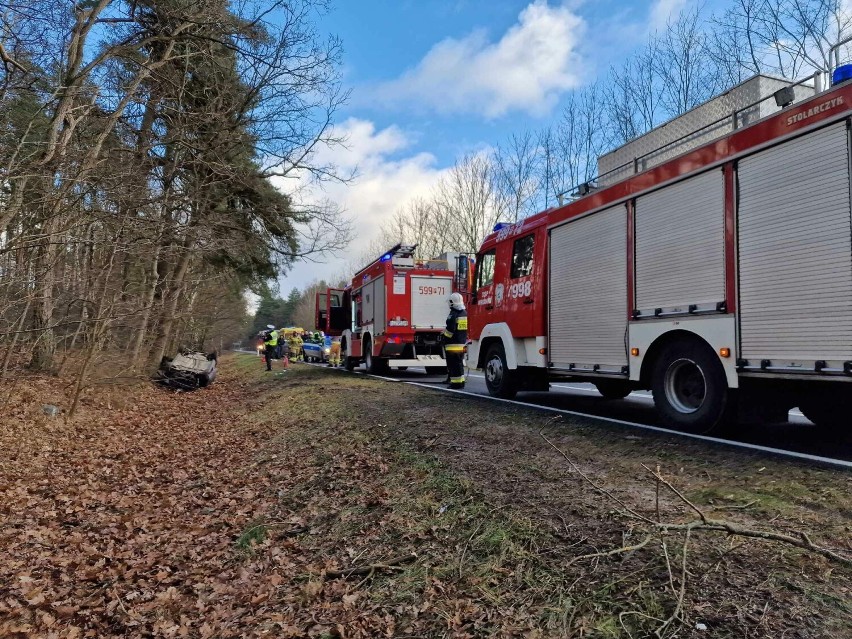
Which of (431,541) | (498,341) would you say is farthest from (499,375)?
(431,541)

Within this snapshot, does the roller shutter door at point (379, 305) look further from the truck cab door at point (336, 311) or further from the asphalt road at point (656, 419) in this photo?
the truck cab door at point (336, 311)

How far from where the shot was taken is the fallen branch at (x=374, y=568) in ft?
10.6

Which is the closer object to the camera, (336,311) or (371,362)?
(371,362)

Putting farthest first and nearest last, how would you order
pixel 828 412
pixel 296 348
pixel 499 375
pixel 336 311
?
pixel 296 348 < pixel 336 311 < pixel 499 375 < pixel 828 412

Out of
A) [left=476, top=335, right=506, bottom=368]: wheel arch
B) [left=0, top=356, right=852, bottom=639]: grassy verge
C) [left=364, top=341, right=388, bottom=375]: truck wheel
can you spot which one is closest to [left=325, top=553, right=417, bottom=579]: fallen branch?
[left=0, top=356, right=852, bottom=639]: grassy verge

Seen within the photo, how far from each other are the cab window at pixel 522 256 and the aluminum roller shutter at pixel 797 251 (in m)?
3.63

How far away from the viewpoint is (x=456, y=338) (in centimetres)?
1052

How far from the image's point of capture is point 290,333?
137ft

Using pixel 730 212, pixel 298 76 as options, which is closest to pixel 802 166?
pixel 730 212

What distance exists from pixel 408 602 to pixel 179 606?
1502 millimetres

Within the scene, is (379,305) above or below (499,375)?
above

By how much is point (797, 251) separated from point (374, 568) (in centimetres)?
427

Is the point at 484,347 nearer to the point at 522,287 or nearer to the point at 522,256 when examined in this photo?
the point at 522,287

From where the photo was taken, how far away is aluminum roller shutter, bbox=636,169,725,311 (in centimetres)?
536
